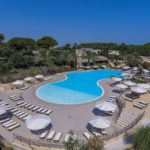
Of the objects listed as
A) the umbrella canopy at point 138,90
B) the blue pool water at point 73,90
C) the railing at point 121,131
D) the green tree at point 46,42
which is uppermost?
the green tree at point 46,42

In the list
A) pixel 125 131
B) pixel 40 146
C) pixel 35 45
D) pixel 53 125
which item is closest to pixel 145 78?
pixel 125 131

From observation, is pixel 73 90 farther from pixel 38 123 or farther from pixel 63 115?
pixel 38 123

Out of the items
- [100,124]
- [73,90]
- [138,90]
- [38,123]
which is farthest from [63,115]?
[138,90]

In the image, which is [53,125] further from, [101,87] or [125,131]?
[101,87]

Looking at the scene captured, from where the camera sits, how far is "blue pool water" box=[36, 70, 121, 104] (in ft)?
65.7

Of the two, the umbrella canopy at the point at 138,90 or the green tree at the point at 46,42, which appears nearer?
the umbrella canopy at the point at 138,90

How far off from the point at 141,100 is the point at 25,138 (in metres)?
13.4

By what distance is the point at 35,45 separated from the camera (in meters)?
47.4

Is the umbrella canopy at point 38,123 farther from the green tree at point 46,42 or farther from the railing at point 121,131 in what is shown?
the green tree at point 46,42

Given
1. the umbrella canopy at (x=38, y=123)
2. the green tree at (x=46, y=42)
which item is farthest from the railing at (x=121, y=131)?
the green tree at (x=46, y=42)

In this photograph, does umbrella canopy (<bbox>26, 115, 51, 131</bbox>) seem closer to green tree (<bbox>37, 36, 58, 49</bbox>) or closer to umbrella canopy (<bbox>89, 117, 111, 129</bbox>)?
umbrella canopy (<bbox>89, 117, 111, 129</bbox>)

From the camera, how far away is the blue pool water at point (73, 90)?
65.7 feet

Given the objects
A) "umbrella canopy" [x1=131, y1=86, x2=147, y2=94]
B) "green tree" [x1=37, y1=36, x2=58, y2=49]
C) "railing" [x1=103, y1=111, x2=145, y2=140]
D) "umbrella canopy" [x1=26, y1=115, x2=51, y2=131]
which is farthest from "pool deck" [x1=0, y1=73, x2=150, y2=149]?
"green tree" [x1=37, y1=36, x2=58, y2=49]

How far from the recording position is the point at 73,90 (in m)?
24.2
